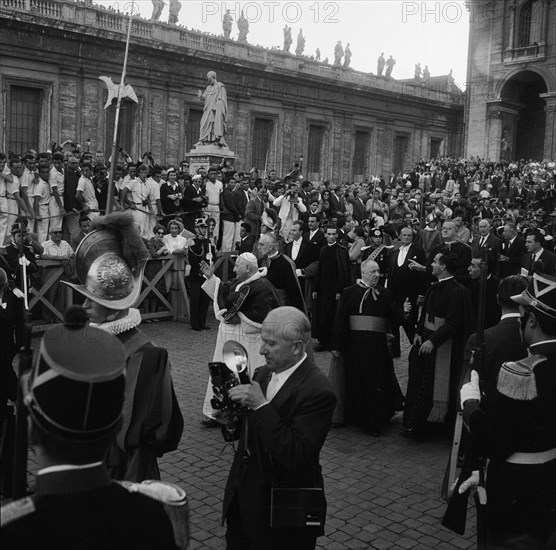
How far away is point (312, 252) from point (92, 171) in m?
7.12

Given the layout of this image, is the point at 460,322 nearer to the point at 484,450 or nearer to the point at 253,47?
the point at 484,450

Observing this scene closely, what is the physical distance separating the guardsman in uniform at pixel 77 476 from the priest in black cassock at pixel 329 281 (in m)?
9.50

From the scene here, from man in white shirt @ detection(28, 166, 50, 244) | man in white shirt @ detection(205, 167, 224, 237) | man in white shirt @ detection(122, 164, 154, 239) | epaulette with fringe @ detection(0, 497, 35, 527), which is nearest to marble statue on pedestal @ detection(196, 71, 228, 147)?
man in white shirt @ detection(205, 167, 224, 237)

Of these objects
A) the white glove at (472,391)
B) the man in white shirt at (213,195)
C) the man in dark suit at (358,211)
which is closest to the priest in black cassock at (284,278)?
the white glove at (472,391)

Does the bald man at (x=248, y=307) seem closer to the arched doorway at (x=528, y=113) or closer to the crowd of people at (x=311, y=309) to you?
the crowd of people at (x=311, y=309)

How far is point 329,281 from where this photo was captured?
39.1 feet

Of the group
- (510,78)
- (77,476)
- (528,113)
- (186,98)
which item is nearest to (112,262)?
(77,476)

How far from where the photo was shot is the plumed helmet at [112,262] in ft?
13.1

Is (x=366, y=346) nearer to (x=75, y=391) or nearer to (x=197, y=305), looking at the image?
(x=197, y=305)

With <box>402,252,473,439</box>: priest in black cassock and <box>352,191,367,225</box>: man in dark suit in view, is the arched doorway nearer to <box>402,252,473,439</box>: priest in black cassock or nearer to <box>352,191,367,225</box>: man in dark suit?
<box>352,191,367,225</box>: man in dark suit

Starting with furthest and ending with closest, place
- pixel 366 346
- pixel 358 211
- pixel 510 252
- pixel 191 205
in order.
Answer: pixel 358 211 → pixel 191 205 → pixel 510 252 → pixel 366 346

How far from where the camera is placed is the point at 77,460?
2180 millimetres

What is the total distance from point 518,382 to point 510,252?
39.4 feet

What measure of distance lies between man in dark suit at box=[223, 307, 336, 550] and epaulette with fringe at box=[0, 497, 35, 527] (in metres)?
1.60
